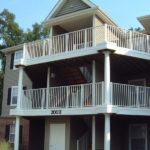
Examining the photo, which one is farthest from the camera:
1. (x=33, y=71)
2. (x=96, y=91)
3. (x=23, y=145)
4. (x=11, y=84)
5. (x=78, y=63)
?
(x=11, y=84)

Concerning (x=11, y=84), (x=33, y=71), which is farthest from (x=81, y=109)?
(x=11, y=84)

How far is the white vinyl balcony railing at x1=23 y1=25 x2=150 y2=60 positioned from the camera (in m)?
22.0

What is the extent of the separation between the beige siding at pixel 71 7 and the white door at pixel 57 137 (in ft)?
25.1

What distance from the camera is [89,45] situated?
23562mm

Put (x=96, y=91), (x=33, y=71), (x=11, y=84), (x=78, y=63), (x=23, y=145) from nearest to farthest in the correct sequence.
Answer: (x=96, y=91), (x=78, y=63), (x=33, y=71), (x=23, y=145), (x=11, y=84)

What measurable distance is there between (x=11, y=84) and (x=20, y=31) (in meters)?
14.4

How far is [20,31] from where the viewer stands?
45.9 metres

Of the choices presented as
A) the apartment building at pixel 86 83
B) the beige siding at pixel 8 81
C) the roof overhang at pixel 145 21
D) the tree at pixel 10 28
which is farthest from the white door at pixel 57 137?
the tree at pixel 10 28

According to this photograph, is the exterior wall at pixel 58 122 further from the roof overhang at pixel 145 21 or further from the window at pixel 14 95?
the window at pixel 14 95

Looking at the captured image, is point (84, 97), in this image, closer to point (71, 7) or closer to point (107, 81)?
point (107, 81)

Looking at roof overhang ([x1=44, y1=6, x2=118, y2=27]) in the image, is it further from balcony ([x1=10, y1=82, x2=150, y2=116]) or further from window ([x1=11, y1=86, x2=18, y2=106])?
window ([x1=11, y1=86, x2=18, y2=106])

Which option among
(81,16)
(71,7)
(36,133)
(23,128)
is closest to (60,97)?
(81,16)

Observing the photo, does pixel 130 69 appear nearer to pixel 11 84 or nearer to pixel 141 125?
pixel 141 125

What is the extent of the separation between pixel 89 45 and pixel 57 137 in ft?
19.6
